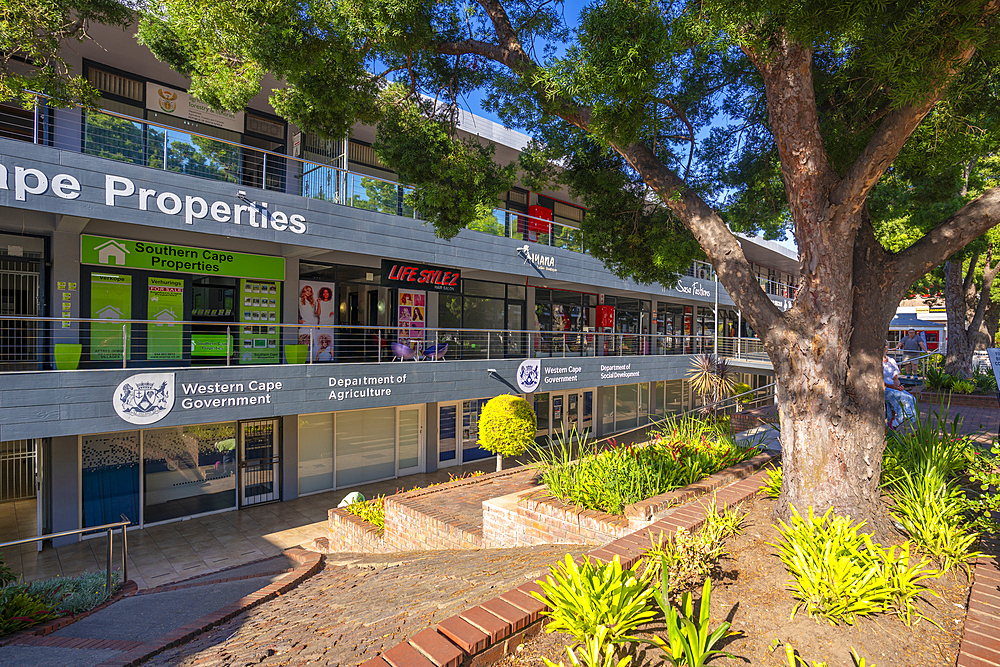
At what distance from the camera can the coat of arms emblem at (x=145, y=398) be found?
29.4ft

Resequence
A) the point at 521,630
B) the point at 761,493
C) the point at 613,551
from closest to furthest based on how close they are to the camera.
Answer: the point at 521,630 → the point at 613,551 → the point at 761,493

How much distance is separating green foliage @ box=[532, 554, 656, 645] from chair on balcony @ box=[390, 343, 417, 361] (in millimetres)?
10009

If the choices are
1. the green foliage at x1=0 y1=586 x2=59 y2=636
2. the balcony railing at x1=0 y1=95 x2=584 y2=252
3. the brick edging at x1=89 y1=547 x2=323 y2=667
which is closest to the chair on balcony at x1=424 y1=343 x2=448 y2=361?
the balcony railing at x1=0 y1=95 x2=584 y2=252

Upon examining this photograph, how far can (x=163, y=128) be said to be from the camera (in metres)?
9.82

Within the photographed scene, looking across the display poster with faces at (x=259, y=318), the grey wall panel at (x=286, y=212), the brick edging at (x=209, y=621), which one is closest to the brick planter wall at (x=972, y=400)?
the grey wall panel at (x=286, y=212)

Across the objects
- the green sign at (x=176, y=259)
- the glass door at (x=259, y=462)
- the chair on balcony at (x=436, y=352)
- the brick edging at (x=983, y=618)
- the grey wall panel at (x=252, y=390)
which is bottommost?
the glass door at (x=259, y=462)

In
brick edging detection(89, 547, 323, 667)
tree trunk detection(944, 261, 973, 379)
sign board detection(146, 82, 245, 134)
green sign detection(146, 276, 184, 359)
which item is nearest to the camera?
brick edging detection(89, 547, 323, 667)

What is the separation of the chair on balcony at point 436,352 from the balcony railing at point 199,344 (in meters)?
0.01

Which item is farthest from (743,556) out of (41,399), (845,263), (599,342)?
(599,342)

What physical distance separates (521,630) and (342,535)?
7.32 m

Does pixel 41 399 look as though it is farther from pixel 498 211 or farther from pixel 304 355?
pixel 498 211

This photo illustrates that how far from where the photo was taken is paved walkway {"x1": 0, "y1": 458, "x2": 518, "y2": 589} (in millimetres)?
9406

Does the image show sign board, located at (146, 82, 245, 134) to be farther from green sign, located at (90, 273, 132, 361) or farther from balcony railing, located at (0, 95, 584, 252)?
green sign, located at (90, 273, 132, 361)

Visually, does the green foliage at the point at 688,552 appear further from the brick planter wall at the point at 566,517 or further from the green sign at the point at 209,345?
the green sign at the point at 209,345
